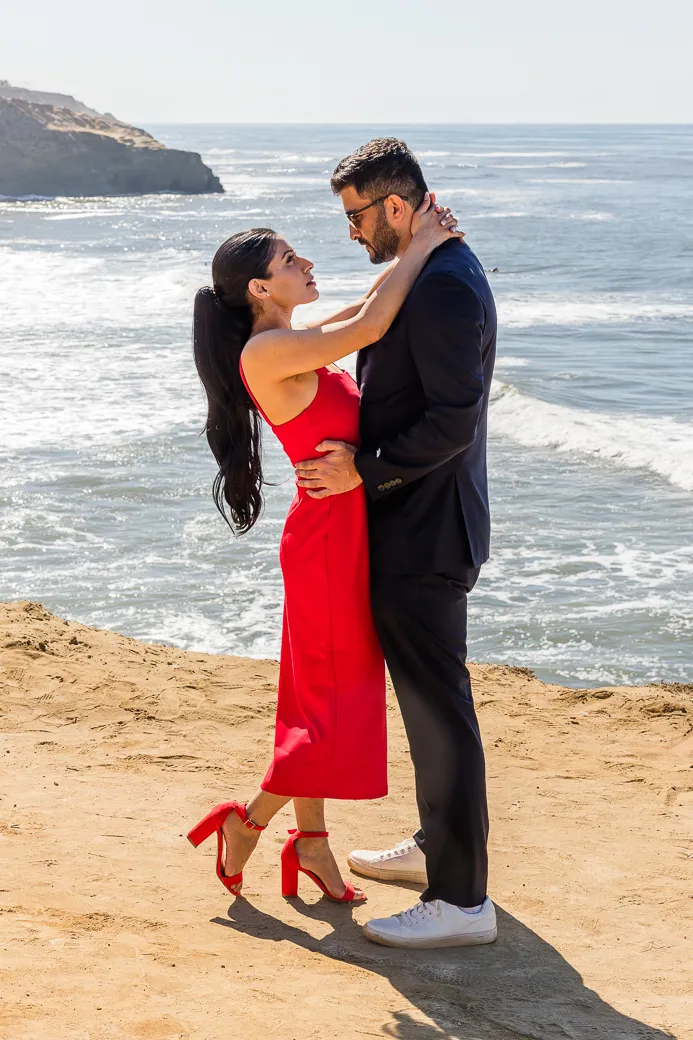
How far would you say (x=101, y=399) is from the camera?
49.6ft

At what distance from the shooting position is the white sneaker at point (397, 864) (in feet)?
13.1

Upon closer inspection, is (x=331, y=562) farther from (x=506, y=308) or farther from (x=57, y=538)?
(x=506, y=308)

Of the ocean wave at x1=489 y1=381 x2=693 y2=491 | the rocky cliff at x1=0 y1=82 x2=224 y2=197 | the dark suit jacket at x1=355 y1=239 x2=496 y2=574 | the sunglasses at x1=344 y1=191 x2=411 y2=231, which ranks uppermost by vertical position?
the rocky cliff at x1=0 y1=82 x2=224 y2=197

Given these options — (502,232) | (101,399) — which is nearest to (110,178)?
(502,232)

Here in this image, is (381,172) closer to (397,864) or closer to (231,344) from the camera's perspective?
(231,344)

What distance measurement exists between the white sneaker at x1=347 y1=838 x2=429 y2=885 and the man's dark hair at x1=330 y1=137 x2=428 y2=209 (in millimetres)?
2189

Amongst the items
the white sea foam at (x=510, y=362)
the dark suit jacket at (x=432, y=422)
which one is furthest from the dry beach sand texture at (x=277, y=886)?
the white sea foam at (x=510, y=362)

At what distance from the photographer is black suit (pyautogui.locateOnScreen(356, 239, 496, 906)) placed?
3.21 meters

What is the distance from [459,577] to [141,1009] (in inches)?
58.3

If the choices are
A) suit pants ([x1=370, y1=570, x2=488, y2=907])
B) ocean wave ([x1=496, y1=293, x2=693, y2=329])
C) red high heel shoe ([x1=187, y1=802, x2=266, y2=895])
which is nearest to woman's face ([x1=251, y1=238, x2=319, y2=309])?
suit pants ([x1=370, y1=570, x2=488, y2=907])

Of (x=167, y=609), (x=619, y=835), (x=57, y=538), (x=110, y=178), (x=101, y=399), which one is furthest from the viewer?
(x=110, y=178)

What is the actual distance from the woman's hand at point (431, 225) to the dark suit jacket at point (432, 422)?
3cm

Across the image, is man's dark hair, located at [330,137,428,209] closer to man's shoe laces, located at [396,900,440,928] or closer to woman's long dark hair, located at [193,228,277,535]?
woman's long dark hair, located at [193,228,277,535]

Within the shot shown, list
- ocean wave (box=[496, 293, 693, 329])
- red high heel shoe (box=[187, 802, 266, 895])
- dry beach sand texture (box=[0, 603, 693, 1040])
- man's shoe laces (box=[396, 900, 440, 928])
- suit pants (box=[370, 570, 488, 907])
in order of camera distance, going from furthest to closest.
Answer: ocean wave (box=[496, 293, 693, 329]) < red high heel shoe (box=[187, 802, 266, 895]) < man's shoe laces (box=[396, 900, 440, 928]) < suit pants (box=[370, 570, 488, 907]) < dry beach sand texture (box=[0, 603, 693, 1040])
